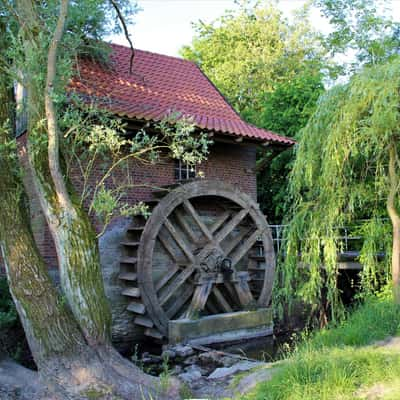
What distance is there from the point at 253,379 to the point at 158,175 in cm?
507

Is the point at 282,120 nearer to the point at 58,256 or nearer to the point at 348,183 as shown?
the point at 348,183

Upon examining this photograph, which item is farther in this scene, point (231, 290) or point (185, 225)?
point (231, 290)

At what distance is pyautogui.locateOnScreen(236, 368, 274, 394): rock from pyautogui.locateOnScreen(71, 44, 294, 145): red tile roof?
451 centimetres

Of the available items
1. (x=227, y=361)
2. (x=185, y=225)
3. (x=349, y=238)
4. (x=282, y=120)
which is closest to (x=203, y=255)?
(x=185, y=225)

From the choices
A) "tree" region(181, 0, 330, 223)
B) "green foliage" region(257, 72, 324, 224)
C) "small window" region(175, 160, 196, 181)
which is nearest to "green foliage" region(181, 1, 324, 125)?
"tree" region(181, 0, 330, 223)

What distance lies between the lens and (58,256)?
449 cm

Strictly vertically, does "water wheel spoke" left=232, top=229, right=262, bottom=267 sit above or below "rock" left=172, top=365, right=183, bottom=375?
above

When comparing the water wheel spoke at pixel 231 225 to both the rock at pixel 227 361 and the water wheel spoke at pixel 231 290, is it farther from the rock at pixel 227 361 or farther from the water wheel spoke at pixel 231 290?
the rock at pixel 227 361

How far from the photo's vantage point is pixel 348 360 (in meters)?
3.91

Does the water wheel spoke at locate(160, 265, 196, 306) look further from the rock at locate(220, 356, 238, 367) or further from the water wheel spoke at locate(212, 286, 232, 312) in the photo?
the rock at locate(220, 356, 238, 367)

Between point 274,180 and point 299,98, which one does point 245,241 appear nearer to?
point 274,180

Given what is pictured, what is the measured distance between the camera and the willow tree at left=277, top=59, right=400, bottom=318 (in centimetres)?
572

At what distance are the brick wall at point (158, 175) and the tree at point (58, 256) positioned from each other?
3.39 feet

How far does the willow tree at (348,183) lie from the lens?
225 inches
